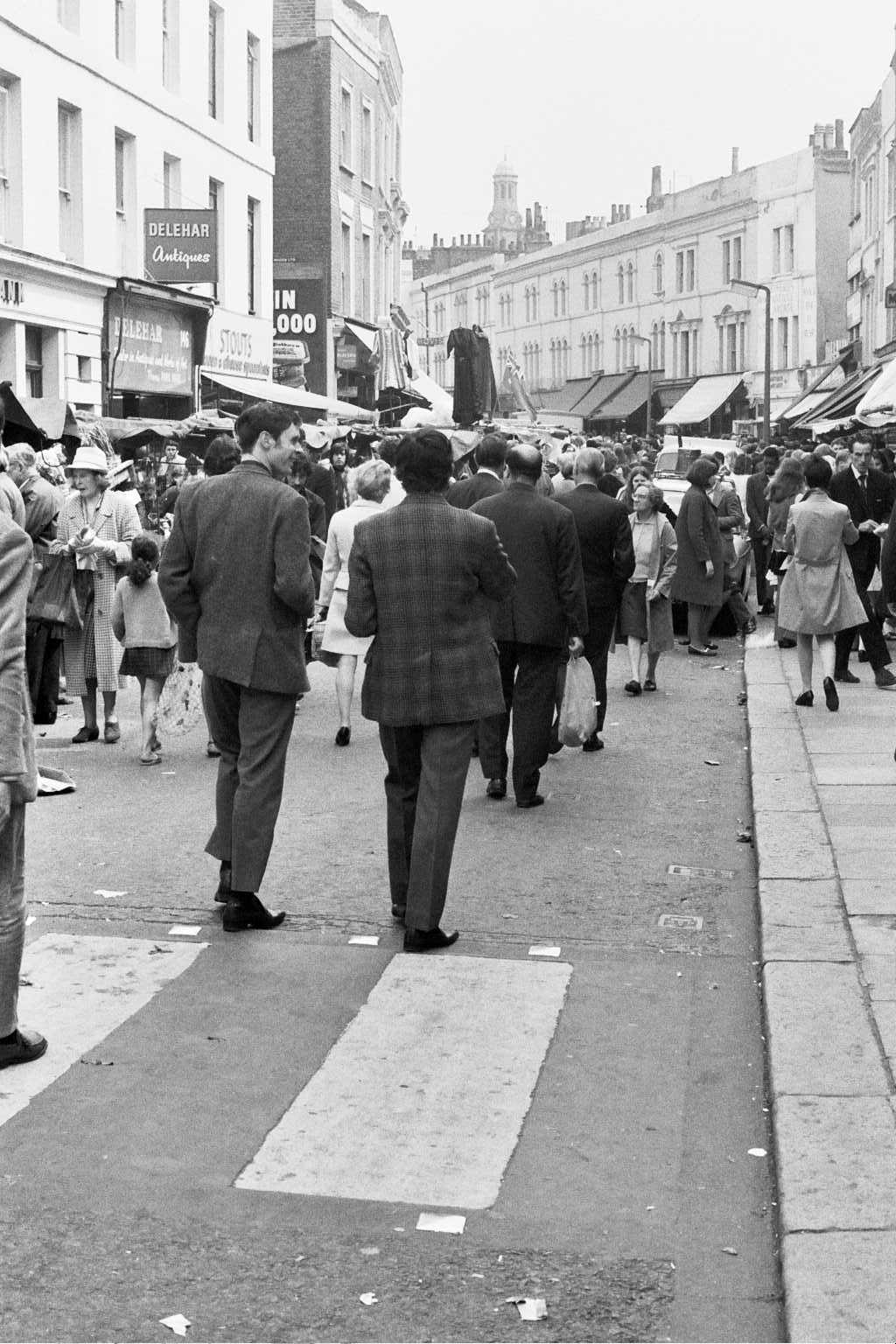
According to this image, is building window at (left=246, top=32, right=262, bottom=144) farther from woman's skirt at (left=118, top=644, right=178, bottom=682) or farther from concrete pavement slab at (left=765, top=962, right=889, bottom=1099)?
concrete pavement slab at (left=765, top=962, right=889, bottom=1099)

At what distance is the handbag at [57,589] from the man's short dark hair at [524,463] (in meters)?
3.08

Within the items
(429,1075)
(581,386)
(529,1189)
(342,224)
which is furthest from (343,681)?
(581,386)

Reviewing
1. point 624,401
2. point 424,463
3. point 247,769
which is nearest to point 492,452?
point 424,463

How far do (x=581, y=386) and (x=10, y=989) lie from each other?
84011 mm

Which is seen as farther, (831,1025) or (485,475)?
(485,475)

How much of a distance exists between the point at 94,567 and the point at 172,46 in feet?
61.3

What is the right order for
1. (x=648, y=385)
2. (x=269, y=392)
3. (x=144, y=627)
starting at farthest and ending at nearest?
(x=648, y=385) → (x=269, y=392) → (x=144, y=627)

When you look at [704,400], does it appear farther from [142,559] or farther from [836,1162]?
[836,1162]

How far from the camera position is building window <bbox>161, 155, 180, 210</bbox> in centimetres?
2794

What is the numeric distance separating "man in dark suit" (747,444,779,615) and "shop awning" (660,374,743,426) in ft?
156

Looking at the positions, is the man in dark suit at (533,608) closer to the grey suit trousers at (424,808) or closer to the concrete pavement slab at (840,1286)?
the grey suit trousers at (424,808)

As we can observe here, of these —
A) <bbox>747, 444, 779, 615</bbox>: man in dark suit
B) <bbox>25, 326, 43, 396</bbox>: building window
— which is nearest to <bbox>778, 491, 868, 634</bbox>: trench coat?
<bbox>747, 444, 779, 615</bbox>: man in dark suit

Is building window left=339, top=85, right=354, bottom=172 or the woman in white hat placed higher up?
building window left=339, top=85, right=354, bottom=172

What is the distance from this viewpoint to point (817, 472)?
13.0m
